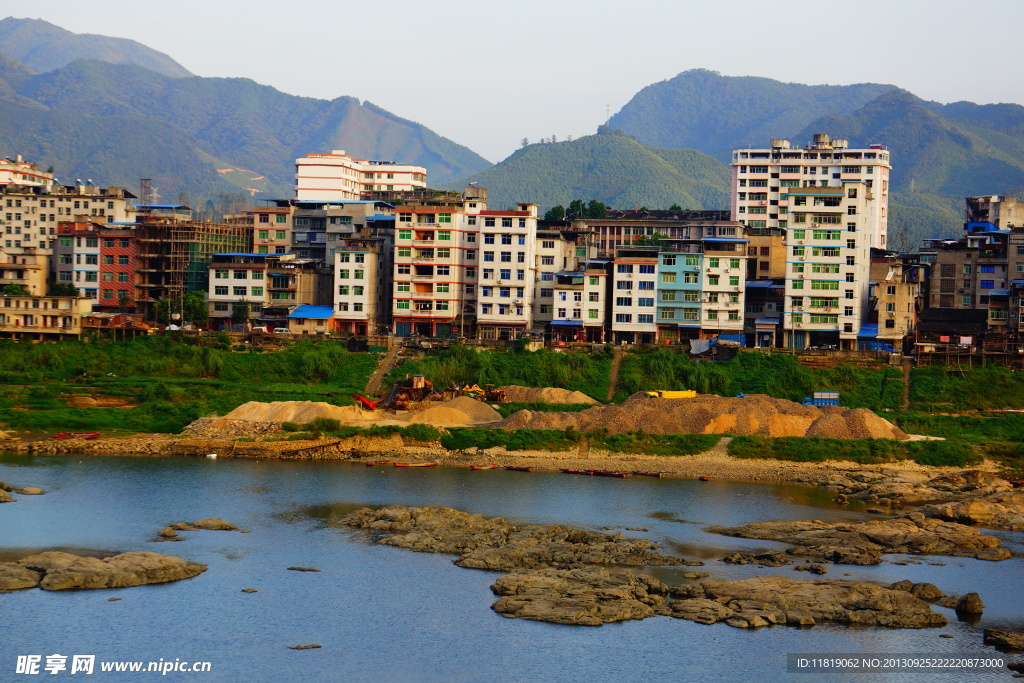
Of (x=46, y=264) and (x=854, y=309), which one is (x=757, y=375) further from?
(x=46, y=264)

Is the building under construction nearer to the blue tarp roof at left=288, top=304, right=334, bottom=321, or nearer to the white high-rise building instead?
the blue tarp roof at left=288, top=304, right=334, bottom=321

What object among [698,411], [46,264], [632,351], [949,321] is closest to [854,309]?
[949,321]

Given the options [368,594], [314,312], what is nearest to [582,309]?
[314,312]

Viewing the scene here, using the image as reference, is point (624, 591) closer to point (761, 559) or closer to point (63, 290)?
point (761, 559)

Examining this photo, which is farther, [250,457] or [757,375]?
[757,375]

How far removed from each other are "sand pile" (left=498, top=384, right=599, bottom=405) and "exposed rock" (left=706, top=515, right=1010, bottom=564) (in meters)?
22.9

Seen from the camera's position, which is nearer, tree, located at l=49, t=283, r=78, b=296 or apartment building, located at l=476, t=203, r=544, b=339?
apartment building, located at l=476, t=203, r=544, b=339

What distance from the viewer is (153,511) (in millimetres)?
46781

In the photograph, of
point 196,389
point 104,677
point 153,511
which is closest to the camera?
point 104,677

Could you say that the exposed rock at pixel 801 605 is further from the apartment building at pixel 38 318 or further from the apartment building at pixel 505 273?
the apartment building at pixel 38 318

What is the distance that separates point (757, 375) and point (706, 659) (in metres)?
42.4

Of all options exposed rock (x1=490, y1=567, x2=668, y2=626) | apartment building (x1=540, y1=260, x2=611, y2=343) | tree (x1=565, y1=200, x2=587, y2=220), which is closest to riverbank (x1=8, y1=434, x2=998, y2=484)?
exposed rock (x1=490, y1=567, x2=668, y2=626)

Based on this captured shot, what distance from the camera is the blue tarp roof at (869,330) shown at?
7850 centimetres

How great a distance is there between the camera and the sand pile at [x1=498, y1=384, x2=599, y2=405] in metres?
68.2
